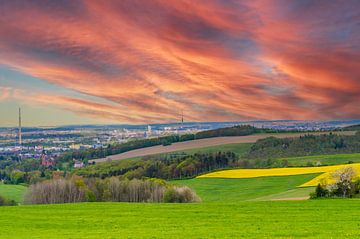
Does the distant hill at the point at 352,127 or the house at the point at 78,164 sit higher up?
the distant hill at the point at 352,127

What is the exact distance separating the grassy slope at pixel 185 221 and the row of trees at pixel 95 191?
27874mm

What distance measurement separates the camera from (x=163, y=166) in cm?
12838

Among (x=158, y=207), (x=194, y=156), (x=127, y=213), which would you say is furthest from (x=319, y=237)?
(x=194, y=156)

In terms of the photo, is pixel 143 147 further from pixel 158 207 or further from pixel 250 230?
pixel 250 230

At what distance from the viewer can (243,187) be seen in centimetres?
9450

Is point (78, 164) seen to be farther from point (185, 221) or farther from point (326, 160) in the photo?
point (185, 221)

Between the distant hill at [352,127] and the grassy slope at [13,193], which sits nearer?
the grassy slope at [13,193]

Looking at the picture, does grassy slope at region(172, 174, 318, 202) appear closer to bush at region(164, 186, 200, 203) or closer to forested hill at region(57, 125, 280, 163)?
bush at region(164, 186, 200, 203)

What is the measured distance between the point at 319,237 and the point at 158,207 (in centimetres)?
2849

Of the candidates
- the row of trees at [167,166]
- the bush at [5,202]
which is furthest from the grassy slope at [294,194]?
the row of trees at [167,166]

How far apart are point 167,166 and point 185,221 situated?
Answer: 88.0 meters

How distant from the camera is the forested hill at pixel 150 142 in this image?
17988cm

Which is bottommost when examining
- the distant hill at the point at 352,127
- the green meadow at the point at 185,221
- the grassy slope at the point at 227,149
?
the green meadow at the point at 185,221

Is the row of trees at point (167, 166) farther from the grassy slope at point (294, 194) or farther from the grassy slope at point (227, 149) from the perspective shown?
the grassy slope at point (294, 194)
